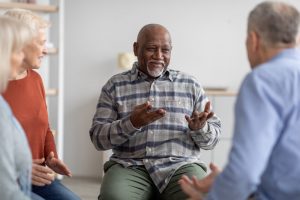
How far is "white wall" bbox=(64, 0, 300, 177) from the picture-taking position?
14.8 feet

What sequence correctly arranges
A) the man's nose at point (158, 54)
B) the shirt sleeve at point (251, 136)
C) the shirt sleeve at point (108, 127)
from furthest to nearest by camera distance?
the man's nose at point (158, 54) → the shirt sleeve at point (108, 127) → the shirt sleeve at point (251, 136)

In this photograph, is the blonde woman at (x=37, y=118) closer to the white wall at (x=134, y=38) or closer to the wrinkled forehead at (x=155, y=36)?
the wrinkled forehead at (x=155, y=36)

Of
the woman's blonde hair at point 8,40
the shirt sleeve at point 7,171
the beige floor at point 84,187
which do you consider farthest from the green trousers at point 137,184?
the beige floor at point 84,187

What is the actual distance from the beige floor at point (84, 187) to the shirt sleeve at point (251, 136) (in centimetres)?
265

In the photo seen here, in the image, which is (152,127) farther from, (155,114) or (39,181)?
(39,181)

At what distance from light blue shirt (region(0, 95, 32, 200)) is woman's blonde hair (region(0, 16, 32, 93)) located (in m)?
0.09

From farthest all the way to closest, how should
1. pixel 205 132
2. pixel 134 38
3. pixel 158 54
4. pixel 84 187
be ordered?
pixel 134 38
pixel 84 187
pixel 158 54
pixel 205 132

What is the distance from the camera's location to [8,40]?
4.51 feet

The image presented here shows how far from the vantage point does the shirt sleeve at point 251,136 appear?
122 centimetres

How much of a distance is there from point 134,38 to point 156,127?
2.49m

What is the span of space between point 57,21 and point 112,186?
111 inches

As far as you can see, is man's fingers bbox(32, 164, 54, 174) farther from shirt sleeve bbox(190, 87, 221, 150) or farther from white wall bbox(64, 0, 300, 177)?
white wall bbox(64, 0, 300, 177)

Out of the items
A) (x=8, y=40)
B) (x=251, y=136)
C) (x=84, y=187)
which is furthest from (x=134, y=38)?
(x=251, y=136)

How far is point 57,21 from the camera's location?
4.50 metres
